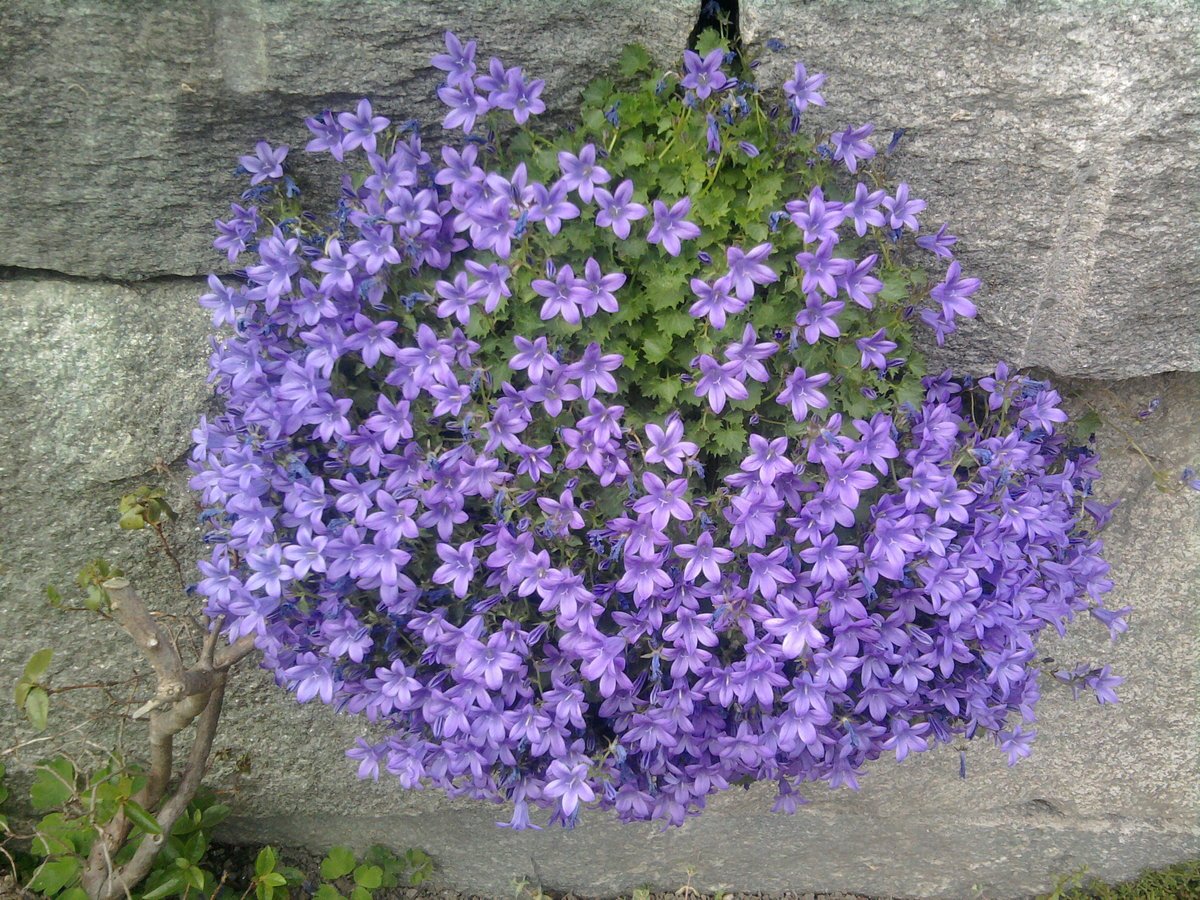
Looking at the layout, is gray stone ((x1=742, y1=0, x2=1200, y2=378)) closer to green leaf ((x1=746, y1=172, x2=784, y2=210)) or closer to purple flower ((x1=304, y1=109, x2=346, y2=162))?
green leaf ((x1=746, y1=172, x2=784, y2=210))

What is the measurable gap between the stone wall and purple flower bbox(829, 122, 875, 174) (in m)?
0.19

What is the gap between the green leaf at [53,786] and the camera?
2.42 m

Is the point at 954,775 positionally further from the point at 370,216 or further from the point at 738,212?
the point at 370,216

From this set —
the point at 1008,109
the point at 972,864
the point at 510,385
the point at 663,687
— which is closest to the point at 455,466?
the point at 510,385

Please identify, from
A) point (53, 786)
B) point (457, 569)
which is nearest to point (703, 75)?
point (457, 569)

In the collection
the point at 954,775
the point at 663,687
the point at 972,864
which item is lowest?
the point at 972,864

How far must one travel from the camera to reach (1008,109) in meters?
1.96

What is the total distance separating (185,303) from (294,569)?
0.86 m

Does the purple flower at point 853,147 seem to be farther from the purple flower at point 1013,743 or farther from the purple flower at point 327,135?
the purple flower at point 1013,743

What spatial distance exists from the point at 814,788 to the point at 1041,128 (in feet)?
6.80

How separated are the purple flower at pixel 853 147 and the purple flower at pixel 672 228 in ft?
1.21

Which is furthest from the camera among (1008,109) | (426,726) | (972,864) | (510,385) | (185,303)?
(972,864)

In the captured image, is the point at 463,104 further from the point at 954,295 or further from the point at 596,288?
the point at 954,295

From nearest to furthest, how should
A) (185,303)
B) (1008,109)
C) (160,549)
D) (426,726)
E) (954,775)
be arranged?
(1008,109), (426,726), (185,303), (160,549), (954,775)
